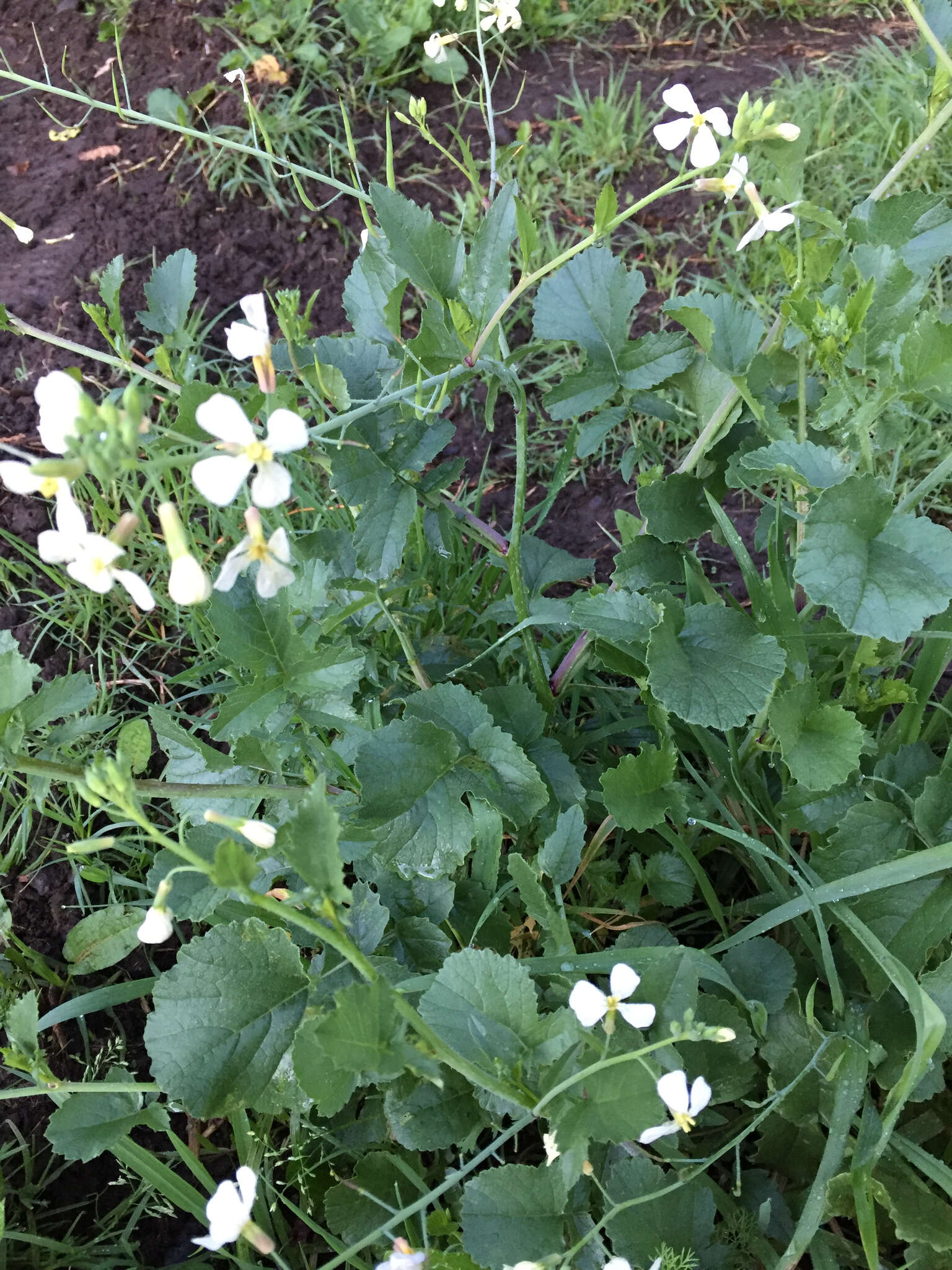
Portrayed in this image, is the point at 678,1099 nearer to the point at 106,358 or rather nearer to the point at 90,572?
the point at 90,572

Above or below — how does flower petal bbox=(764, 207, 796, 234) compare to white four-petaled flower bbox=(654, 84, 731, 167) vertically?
below

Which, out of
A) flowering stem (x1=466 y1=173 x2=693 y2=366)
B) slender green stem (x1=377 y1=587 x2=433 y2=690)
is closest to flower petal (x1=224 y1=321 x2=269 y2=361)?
flowering stem (x1=466 y1=173 x2=693 y2=366)

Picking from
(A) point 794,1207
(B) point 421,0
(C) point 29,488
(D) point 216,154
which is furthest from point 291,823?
(B) point 421,0

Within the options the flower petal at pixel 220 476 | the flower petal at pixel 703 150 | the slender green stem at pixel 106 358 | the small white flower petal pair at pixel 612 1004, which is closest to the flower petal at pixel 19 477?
the flower petal at pixel 220 476

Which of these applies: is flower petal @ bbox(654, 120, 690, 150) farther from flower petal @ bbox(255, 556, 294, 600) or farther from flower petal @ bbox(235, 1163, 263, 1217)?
flower petal @ bbox(235, 1163, 263, 1217)

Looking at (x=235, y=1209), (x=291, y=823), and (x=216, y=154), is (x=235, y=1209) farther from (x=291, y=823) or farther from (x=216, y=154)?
(x=216, y=154)

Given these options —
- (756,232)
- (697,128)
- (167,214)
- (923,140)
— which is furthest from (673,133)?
(167,214)
